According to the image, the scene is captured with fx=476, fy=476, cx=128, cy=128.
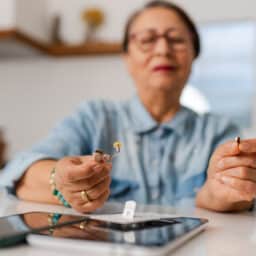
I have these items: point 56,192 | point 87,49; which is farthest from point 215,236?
point 87,49

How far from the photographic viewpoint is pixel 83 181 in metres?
0.82

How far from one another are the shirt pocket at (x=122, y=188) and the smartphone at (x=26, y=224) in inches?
22.2

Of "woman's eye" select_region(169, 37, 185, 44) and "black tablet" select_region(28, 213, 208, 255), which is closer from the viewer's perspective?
"black tablet" select_region(28, 213, 208, 255)

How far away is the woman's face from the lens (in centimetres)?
A: 136

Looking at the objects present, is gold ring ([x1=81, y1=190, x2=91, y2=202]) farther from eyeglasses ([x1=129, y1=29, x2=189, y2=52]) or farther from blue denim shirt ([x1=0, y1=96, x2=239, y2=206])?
eyeglasses ([x1=129, y1=29, x2=189, y2=52])

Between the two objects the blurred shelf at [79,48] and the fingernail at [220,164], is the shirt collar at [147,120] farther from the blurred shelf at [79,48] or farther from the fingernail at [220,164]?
the blurred shelf at [79,48]

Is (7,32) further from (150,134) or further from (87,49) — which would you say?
(150,134)

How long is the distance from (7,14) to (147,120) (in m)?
1.22

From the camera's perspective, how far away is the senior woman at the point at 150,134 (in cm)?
113

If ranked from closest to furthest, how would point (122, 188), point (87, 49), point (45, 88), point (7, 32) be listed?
point (122, 188)
point (7, 32)
point (87, 49)
point (45, 88)

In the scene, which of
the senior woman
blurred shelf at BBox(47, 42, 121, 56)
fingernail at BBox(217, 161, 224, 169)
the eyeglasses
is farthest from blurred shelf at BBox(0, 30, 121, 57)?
fingernail at BBox(217, 161, 224, 169)

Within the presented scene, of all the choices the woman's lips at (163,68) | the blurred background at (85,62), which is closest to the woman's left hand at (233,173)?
the woman's lips at (163,68)

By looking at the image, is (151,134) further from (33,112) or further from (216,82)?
(33,112)

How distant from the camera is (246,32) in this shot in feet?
7.75
